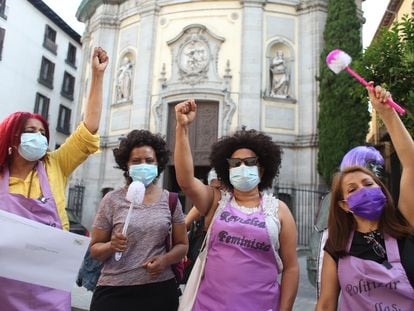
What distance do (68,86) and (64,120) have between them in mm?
2733

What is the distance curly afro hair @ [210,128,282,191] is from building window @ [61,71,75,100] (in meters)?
28.9

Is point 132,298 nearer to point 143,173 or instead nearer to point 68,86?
point 143,173

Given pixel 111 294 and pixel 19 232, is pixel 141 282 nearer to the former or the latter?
pixel 111 294

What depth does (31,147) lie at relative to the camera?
2.87 metres

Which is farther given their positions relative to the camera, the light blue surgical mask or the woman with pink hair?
the light blue surgical mask

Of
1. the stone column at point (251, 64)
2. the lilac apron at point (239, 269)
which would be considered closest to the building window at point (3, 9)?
the stone column at point (251, 64)

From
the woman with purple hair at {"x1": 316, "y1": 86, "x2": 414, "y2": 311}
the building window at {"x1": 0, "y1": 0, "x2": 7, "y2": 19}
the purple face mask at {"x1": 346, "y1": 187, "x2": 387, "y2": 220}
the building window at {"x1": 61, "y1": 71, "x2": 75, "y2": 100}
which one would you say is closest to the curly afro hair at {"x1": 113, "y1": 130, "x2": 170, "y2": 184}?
the woman with purple hair at {"x1": 316, "y1": 86, "x2": 414, "y2": 311}

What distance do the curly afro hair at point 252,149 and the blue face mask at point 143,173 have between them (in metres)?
0.52

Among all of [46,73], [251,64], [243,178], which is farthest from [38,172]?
[46,73]

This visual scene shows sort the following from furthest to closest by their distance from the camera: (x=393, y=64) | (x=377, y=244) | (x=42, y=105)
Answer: (x=42, y=105) < (x=393, y=64) < (x=377, y=244)

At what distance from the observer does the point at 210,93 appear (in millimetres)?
16141

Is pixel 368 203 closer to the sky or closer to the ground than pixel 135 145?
closer to the ground

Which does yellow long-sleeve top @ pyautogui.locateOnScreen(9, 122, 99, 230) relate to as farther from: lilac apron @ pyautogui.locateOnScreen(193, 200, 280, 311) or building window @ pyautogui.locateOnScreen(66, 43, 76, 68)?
building window @ pyautogui.locateOnScreen(66, 43, 76, 68)

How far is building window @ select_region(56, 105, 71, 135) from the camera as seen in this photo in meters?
29.5
